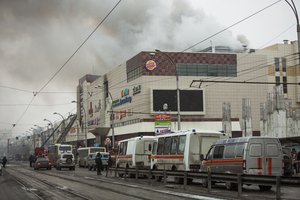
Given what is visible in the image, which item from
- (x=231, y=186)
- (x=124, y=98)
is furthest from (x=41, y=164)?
(x=231, y=186)

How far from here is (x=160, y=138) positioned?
30.2 meters

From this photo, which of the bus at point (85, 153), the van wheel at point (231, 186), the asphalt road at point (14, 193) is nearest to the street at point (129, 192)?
the asphalt road at point (14, 193)

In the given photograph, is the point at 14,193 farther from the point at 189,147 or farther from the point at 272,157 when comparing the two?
the point at 272,157

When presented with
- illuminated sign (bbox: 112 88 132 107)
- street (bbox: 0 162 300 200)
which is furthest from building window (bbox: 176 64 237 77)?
street (bbox: 0 162 300 200)

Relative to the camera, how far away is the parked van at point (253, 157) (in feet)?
69.6

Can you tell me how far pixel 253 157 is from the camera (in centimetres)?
2127

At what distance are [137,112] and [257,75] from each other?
23.0 metres

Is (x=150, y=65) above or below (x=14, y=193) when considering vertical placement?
above

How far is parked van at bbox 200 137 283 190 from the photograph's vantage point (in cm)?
2120

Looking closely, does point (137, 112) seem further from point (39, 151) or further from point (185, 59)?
point (39, 151)

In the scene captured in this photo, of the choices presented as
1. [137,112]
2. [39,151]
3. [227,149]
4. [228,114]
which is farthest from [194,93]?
[227,149]

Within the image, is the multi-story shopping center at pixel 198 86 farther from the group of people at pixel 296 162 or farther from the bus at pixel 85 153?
the group of people at pixel 296 162

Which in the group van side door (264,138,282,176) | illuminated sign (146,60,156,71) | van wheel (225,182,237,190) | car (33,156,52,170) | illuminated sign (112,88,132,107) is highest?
illuminated sign (146,60,156,71)

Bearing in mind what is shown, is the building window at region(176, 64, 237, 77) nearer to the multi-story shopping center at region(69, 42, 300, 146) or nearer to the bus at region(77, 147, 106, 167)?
the multi-story shopping center at region(69, 42, 300, 146)
